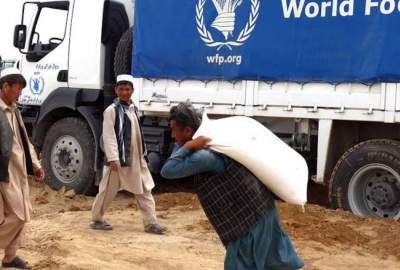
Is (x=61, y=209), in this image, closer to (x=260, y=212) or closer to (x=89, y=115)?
(x=89, y=115)

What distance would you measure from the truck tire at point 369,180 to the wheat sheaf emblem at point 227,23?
5.87 feet

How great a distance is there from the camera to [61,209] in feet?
28.4

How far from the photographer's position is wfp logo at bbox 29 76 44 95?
9.90 metres

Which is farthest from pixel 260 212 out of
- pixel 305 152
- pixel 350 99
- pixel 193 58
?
pixel 193 58

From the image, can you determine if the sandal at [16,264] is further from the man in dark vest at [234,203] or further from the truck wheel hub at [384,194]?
the truck wheel hub at [384,194]

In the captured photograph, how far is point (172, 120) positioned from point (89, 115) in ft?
19.3

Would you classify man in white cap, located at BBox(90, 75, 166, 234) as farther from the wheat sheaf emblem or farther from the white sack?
the white sack

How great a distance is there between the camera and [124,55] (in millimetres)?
9172

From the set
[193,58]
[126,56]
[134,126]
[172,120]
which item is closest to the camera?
[172,120]

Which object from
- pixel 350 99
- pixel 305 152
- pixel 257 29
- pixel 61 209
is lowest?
pixel 61 209

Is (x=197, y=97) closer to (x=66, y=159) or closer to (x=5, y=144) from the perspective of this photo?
(x=66, y=159)

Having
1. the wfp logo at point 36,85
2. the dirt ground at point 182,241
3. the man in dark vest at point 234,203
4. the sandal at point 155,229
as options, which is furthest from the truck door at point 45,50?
the man in dark vest at point 234,203

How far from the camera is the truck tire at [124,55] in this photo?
916cm

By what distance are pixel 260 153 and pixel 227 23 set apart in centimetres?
480
